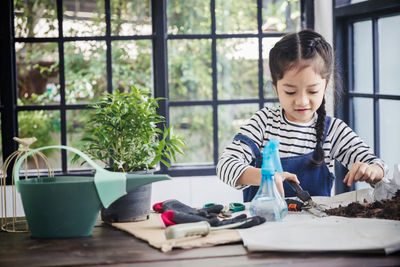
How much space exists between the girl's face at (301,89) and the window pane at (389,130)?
935 millimetres

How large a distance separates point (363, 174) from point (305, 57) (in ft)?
1.48

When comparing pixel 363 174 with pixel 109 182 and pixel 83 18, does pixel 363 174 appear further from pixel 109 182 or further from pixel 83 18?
pixel 83 18

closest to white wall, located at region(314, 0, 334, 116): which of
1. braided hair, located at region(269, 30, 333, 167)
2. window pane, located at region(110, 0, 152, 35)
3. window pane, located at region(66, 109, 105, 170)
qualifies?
window pane, located at region(110, 0, 152, 35)

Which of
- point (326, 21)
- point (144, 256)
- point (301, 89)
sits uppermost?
point (326, 21)

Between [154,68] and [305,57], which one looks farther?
[154,68]

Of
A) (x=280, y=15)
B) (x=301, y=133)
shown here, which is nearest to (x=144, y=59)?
(x=280, y=15)

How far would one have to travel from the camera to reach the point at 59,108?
11.0 feet

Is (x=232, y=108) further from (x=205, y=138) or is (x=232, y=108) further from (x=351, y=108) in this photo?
(x=351, y=108)

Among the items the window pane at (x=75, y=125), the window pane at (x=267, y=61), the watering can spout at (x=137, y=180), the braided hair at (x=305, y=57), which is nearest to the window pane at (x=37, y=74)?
the window pane at (x=75, y=125)

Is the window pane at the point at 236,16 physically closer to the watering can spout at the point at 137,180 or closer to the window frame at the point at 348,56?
the window frame at the point at 348,56

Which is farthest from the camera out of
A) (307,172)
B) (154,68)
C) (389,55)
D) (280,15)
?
(280,15)

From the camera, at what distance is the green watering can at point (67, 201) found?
4.62 feet

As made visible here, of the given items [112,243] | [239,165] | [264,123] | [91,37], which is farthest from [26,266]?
[91,37]

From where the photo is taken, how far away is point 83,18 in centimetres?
334
